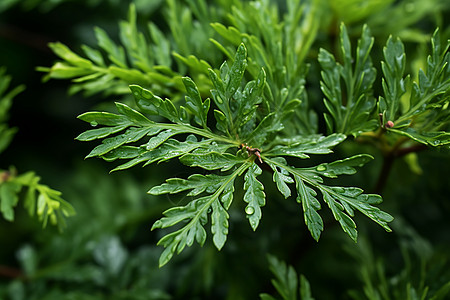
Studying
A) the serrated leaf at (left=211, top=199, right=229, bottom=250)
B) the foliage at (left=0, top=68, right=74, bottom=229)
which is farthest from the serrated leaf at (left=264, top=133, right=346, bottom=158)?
the foliage at (left=0, top=68, right=74, bottom=229)

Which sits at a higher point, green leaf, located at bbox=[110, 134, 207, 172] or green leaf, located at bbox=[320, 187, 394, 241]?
green leaf, located at bbox=[110, 134, 207, 172]

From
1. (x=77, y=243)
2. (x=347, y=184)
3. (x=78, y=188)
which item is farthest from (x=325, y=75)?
(x=78, y=188)

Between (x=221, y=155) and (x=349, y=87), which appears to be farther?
(x=349, y=87)

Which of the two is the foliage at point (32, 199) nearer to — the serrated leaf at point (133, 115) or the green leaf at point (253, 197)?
the serrated leaf at point (133, 115)

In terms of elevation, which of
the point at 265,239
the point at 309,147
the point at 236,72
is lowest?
Result: the point at 265,239

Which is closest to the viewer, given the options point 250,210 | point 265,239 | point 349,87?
Answer: point 250,210

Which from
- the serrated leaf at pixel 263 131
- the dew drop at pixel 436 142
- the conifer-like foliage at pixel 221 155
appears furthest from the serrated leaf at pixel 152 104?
the dew drop at pixel 436 142

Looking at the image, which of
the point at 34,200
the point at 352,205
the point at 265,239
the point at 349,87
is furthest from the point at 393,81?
the point at 34,200

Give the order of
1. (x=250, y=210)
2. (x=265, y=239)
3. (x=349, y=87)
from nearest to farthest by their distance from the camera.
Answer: (x=250, y=210), (x=349, y=87), (x=265, y=239)

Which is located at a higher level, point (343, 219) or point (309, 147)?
point (309, 147)

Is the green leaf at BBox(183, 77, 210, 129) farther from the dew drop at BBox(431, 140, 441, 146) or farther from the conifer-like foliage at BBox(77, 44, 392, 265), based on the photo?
→ the dew drop at BBox(431, 140, 441, 146)

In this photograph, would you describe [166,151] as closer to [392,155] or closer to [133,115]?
[133,115]
